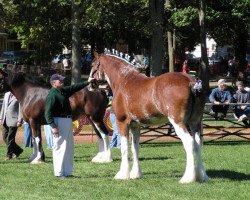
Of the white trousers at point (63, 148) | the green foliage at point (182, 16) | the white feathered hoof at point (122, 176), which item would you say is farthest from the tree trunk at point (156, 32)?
the white feathered hoof at point (122, 176)

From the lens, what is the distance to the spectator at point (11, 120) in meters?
17.2

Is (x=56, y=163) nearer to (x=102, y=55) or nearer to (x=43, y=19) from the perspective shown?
(x=102, y=55)

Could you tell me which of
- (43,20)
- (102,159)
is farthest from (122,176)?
(43,20)

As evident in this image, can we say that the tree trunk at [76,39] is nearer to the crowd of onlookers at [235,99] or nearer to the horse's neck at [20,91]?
the crowd of onlookers at [235,99]

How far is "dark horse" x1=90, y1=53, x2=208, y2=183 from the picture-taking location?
39.0 feet

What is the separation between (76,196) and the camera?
35.6ft

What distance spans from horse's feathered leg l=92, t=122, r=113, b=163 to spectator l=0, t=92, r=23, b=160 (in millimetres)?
2106

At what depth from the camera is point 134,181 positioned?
490 inches

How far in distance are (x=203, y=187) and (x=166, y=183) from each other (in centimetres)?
85

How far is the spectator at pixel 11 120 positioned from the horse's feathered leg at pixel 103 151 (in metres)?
2.11

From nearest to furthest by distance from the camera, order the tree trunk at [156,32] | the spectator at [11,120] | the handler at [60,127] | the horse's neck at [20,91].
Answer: the handler at [60,127], the horse's neck at [20,91], the spectator at [11,120], the tree trunk at [156,32]

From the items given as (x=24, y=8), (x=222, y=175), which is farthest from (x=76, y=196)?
(x=24, y=8)

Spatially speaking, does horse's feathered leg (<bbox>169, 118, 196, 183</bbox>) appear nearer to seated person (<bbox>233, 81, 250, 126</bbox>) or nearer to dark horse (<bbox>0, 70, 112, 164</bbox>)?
dark horse (<bbox>0, 70, 112, 164</bbox>)

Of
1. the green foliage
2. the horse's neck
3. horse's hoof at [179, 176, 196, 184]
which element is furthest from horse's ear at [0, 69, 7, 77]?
the green foliage
